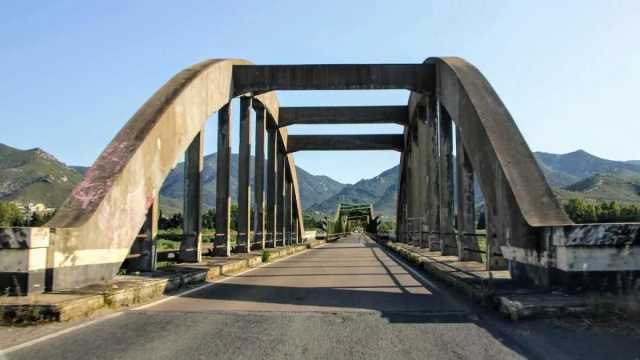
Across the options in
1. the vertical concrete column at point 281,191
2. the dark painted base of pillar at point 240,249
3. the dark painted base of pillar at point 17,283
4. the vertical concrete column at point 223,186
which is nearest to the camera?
the dark painted base of pillar at point 17,283

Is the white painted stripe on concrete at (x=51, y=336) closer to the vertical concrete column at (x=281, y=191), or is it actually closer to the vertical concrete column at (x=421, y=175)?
the vertical concrete column at (x=421, y=175)

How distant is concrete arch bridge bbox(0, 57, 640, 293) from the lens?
25.9 ft

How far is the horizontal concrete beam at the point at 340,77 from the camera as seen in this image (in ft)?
66.3

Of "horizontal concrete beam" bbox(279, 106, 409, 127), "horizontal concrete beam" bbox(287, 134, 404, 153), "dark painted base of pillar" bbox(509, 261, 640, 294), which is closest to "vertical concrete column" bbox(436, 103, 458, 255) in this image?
"dark painted base of pillar" bbox(509, 261, 640, 294)

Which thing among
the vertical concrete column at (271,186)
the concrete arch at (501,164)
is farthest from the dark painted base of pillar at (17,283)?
the vertical concrete column at (271,186)

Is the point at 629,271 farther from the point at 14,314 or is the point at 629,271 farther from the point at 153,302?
the point at 14,314

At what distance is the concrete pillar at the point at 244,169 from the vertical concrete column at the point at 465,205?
8.86 metres

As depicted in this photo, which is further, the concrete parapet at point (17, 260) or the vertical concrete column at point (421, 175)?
the vertical concrete column at point (421, 175)

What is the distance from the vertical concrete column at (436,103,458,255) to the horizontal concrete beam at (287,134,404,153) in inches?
717

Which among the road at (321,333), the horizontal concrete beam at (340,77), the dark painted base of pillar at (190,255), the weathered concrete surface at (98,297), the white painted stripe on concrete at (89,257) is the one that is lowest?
the road at (321,333)

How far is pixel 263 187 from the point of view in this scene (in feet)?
83.7

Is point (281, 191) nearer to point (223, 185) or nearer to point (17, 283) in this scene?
point (223, 185)

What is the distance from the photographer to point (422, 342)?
18.9 ft

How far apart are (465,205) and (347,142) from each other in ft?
75.3
